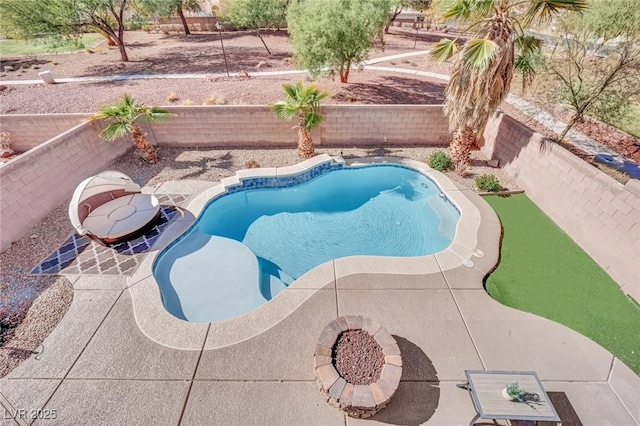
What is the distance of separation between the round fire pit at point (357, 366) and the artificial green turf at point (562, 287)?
13.2 ft

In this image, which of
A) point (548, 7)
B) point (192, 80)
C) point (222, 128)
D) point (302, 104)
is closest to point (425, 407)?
point (302, 104)

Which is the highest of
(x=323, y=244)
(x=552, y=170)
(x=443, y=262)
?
(x=552, y=170)

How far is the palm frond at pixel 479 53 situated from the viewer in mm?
8992

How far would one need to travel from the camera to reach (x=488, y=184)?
437 inches

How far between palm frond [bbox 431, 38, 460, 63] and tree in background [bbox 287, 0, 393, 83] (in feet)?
13.7

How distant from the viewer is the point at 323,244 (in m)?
9.74

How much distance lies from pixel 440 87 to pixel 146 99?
19008mm

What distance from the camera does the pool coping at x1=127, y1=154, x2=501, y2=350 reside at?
657 centimetres

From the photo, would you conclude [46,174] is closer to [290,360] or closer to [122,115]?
[122,115]

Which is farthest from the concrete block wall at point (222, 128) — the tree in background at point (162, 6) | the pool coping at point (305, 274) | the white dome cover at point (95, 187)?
the tree in background at point (162, 6)

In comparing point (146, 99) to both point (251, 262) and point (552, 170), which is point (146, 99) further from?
point (552, 170)

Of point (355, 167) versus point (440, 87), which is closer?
point (355, 167)

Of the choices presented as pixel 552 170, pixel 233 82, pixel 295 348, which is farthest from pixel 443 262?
pixel 233 82

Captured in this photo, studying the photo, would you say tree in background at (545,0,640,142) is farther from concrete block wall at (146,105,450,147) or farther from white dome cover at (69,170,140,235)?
white dome cover at (69,170,140,235)
